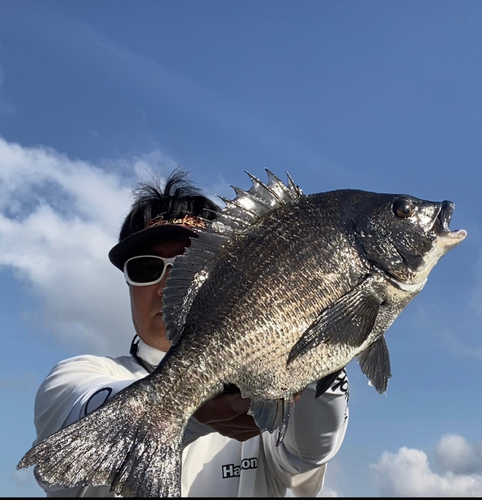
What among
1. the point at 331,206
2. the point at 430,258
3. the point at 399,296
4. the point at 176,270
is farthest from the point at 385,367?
the point at 176,270

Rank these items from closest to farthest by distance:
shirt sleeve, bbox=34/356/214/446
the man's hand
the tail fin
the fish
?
the tail fin
the fish
the man's hand
shirt sleeve, bbox=34/356/214/446

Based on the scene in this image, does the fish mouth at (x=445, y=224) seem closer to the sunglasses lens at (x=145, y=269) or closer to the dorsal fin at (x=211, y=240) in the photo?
the dorsal fin at (x=211, y=240)

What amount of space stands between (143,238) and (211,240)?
6.06 feet

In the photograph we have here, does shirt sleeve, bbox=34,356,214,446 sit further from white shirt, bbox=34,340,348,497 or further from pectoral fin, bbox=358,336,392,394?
pectoral fin, bbox=358,336,392,394

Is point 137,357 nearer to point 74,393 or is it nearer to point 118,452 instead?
point 74,393

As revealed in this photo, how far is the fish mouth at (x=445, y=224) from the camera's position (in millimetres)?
2598

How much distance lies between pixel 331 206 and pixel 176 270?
86cm

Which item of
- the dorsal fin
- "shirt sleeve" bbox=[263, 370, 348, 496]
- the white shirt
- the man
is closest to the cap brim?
the man

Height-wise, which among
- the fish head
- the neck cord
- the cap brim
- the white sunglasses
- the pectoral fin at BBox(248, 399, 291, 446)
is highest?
the cap brim

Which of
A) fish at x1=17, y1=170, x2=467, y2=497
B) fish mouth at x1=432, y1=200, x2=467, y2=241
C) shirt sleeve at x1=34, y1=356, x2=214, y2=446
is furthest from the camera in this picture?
shirt sleeve at x1=34, y1=356, x2=214, y2=446

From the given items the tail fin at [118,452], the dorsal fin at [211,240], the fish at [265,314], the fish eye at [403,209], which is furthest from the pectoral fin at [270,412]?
Result: the fish eye at [403,209]

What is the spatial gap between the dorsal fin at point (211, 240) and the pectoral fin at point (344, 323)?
0.59m

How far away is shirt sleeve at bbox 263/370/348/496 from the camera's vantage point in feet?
10.3

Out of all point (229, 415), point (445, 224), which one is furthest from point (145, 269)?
point (445, 224)
